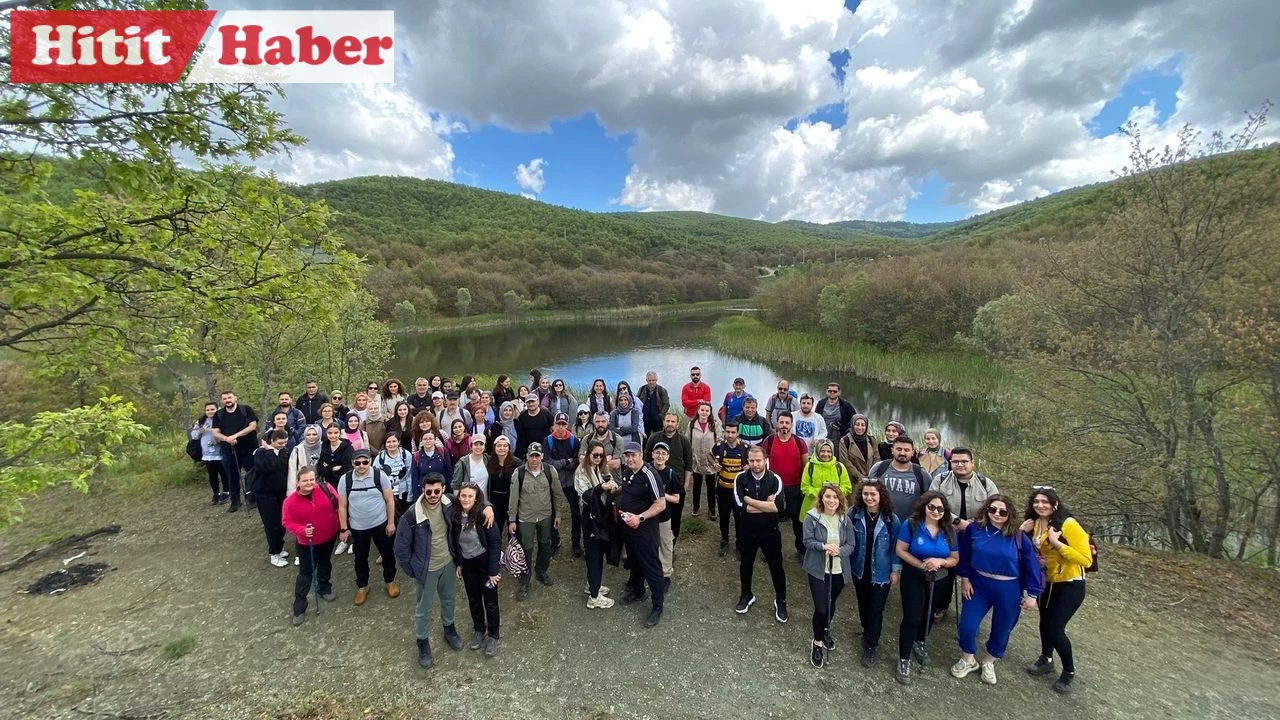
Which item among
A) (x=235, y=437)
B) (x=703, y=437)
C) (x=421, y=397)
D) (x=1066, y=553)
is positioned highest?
(x=421, y=397)

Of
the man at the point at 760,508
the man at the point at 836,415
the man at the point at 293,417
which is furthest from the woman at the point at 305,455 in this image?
the man at the point at 836,415

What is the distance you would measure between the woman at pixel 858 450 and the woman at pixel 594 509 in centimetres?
297

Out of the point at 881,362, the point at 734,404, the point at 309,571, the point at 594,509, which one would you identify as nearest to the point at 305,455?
the point at 309,571

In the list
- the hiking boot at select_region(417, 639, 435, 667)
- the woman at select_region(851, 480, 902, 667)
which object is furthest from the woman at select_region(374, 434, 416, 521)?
the woman at select_region(851, 480, 902, 667)

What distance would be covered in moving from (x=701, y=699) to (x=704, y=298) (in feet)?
293

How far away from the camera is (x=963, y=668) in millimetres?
4527

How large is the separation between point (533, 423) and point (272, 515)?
3.45m

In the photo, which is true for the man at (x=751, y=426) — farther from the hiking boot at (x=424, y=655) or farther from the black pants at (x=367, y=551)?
the black pants at (x=367, y=551)

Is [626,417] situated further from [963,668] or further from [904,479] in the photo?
[963,668]

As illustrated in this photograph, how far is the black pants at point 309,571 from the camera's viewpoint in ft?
17.6

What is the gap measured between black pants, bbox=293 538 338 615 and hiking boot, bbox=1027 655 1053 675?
283 inches

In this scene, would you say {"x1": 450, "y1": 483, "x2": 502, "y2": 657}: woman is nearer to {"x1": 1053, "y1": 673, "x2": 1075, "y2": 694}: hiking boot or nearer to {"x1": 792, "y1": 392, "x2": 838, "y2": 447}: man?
{"x1": 792, "y1": 392, "x2": 838, "y2": 447}: man

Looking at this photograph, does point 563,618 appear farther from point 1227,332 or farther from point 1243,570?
point 1227,332

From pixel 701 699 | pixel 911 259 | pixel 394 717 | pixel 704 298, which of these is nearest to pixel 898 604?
pixel 701 699
